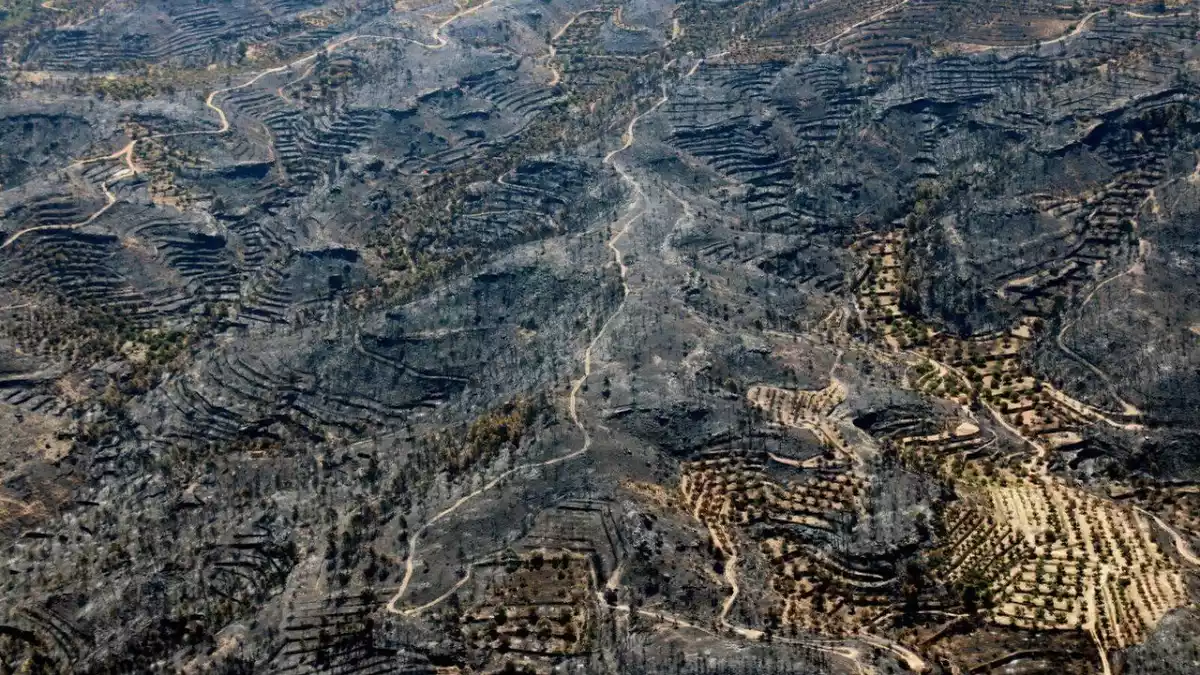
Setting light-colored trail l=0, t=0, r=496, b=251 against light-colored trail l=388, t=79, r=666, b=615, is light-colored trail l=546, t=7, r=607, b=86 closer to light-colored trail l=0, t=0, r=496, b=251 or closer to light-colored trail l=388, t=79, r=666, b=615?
light-colored trail l=0, t=0, r=496, b=251

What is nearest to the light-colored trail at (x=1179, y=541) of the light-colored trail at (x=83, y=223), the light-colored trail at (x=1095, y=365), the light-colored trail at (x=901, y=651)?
the light-colored trail at (x=1095, y=365)

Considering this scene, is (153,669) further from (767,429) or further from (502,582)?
(767,429)

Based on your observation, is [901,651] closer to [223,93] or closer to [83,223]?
[83,223]

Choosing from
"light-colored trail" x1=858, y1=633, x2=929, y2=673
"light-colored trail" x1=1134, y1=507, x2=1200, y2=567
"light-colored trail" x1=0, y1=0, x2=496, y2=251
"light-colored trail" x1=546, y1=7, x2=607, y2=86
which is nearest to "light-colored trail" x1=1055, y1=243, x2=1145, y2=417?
"light-colored trail" x1=1134, y1=507, x2=1200, y2=567

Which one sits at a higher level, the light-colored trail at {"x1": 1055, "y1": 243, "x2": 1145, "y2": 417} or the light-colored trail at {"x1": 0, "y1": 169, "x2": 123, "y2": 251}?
the light-colored trail at {"x1": 0, "y1": 169, "x2": 123, "y2": 251}

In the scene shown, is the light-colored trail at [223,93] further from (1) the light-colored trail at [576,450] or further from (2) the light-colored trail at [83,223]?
(1) the light-colored trail at [576,450]

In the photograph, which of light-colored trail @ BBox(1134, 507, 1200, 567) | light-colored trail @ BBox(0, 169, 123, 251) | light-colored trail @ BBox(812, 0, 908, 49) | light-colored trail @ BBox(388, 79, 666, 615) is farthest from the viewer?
light-colored trail @ BBox(812, 0, 908, 49)

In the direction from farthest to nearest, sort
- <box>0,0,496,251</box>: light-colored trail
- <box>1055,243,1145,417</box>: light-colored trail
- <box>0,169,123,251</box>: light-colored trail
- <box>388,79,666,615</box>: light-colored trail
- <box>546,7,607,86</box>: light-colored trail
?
<box>546,7,607,86</box>: light-colored trail < <box>0,0,496,251</box>: light-colored trail < <box>0,169,123,251</box>: light-colored trail < <box>1055,243,1145,417</box>: light-colored trail < <box>388,79,666,615</box>: light-colored trail

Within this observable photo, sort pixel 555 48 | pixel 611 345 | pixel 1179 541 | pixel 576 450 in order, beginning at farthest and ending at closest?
pixel 555 48 < pixel 611 345 < pixel 576 450 < pixel 1179 541

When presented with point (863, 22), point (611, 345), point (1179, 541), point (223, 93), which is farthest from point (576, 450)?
point (223, 93)
